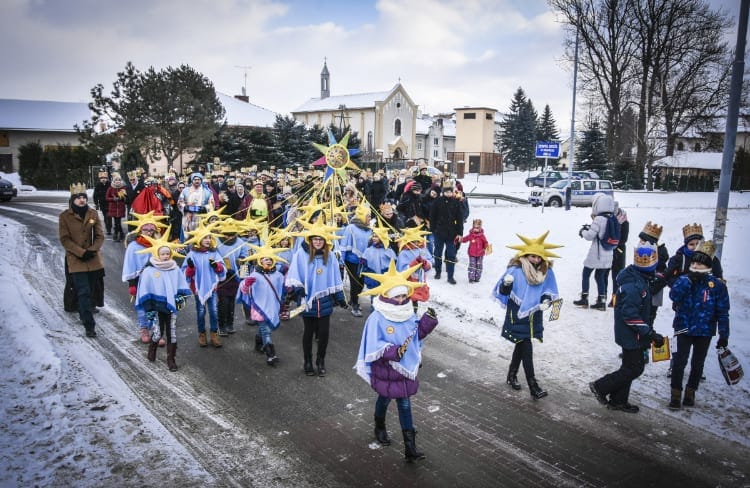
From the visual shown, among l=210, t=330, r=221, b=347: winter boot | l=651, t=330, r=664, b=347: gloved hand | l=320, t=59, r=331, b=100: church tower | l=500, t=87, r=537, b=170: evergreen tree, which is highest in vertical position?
l=320, t=59, r=331, b=100: church tower

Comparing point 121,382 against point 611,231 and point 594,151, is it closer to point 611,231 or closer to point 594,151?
point 611,231

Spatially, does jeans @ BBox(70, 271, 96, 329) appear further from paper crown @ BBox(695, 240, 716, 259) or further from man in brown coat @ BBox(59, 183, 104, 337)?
paper crown @ BBox(695, 240, 716, 259)

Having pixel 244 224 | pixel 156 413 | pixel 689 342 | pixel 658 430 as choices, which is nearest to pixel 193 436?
pixel 156 413

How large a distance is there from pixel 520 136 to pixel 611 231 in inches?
2108

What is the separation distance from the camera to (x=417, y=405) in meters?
5.98

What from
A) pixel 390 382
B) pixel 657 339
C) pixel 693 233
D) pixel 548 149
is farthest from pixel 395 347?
pixel 548 149

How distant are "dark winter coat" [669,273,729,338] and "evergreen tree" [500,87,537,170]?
2203 inches

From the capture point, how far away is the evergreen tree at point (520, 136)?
5959cm

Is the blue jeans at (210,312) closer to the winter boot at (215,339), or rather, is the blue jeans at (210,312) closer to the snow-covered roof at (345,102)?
the winter boot at (215,339)

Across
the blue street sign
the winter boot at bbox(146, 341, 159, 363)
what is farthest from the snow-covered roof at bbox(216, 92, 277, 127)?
the winter boot at bbox(146, 341, 159, 363)

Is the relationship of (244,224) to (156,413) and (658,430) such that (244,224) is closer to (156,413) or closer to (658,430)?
(156,413)

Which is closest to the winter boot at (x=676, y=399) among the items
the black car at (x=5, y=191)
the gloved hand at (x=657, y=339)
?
the gloved hand at (x=657, y=339)

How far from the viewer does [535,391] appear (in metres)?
6.16

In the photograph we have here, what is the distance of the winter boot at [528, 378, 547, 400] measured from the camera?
616 centimetres
